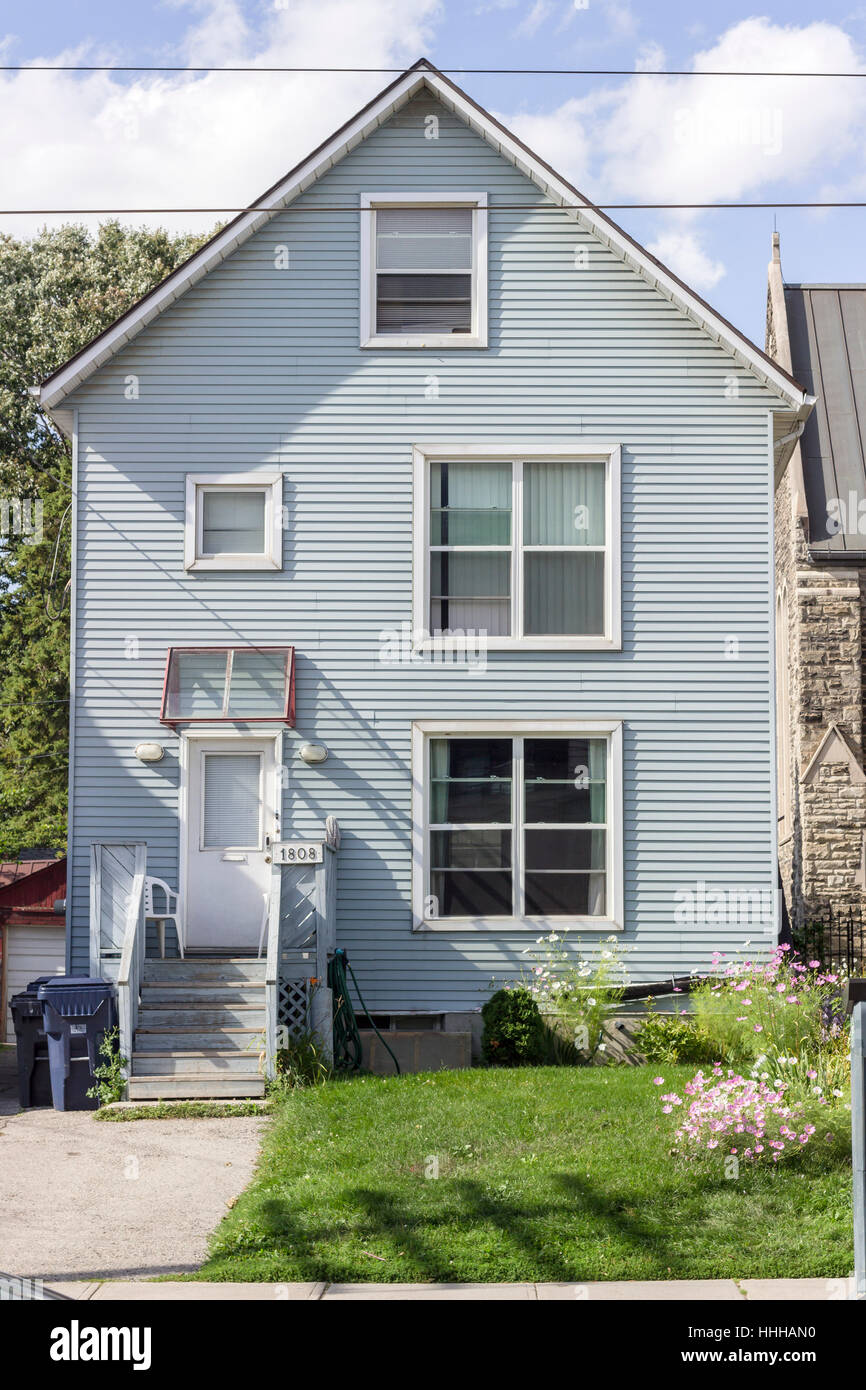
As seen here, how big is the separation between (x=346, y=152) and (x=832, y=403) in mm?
10525

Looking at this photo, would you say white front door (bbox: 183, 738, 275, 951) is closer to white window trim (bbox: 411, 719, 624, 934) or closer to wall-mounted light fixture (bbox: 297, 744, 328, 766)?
wall-mounted light fixture (bbox: 297, 744, 328, 766)

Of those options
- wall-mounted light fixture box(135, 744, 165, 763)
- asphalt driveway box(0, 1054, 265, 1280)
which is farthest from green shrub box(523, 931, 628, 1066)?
wall-mounted light fixture box(135, 744, 165, 763)

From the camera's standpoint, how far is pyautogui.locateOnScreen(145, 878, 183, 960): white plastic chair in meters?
13.8

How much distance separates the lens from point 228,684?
14.5 metres

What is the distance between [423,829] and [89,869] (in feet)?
11.4

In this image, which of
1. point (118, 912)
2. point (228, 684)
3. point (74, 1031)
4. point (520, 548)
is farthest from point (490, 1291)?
point (520, 548)

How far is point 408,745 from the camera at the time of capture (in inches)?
572

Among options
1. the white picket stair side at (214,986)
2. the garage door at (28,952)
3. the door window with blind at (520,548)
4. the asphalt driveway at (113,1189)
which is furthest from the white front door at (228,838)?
the garage door at (28,952)

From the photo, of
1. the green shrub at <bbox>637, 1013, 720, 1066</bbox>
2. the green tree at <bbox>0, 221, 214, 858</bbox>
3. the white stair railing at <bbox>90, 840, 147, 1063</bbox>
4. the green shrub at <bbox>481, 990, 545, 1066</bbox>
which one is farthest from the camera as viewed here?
the green tree at <bbox>0, 221, 214, 858</bbox>

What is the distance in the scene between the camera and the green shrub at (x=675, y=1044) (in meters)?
13.4

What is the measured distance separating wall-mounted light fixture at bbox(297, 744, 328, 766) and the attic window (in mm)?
323

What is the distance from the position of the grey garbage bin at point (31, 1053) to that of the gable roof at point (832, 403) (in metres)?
13.4

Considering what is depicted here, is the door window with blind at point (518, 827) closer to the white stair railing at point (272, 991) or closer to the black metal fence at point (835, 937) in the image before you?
the white stair railing at point (272, 991)

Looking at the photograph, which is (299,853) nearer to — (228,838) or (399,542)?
(228,838)
